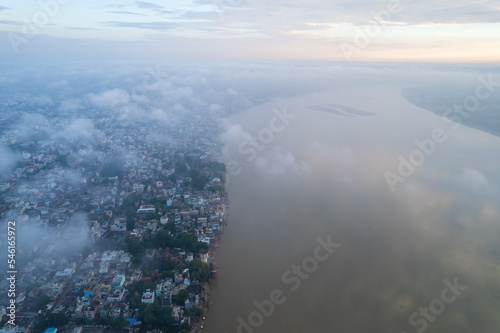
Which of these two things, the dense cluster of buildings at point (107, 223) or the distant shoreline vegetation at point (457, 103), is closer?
the dense cluster of buildings at point (107, 223)

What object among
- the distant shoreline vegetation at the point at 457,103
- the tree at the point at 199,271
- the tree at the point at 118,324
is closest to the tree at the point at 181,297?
the tree at the point at 199,271

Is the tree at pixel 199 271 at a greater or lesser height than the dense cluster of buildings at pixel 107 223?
greater

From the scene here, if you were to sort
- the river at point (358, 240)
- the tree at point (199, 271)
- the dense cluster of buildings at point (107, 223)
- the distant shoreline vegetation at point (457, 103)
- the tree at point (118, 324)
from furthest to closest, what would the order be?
the distant shoreline vegetation at point (457, 103), the tree at point (199, 271), the dense cluster of buildings at point (107, 223), the river at point (358, 240), the tree at point (118, 324)

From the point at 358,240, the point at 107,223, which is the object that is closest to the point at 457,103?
the point at 358,240

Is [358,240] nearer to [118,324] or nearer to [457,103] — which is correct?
[118,324]

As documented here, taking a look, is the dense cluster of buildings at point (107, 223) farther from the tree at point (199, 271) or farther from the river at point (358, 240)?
the river at point (358, 240)

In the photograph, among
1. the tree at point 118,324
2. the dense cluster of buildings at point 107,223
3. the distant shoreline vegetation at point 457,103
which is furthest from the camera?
the distant shoreline vegetation at point 457,103

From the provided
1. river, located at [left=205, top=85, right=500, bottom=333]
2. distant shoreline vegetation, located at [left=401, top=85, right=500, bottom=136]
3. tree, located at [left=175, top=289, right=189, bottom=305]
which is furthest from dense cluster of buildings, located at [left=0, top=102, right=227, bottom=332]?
distant shoreline vegetation, located at [left=401, top=85, right=500, bottom=136]

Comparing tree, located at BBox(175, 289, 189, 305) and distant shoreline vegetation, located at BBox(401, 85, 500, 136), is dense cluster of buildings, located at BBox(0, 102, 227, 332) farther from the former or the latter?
distant shoreline vegetation, located at BBox(401, 85, 500, 136)

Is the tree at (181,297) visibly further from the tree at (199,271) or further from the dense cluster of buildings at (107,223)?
the tree at (199,271)

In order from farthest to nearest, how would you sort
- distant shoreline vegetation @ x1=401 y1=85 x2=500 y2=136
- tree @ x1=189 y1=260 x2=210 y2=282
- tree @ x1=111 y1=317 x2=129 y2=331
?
distant shoreline vegetation @ x1=401 y1=85 x2=500 y2=136, tree @ x1=189 y1=260 x2=210 y2=282, tree @ x1=111 y1=317 x2=129 y2=331
